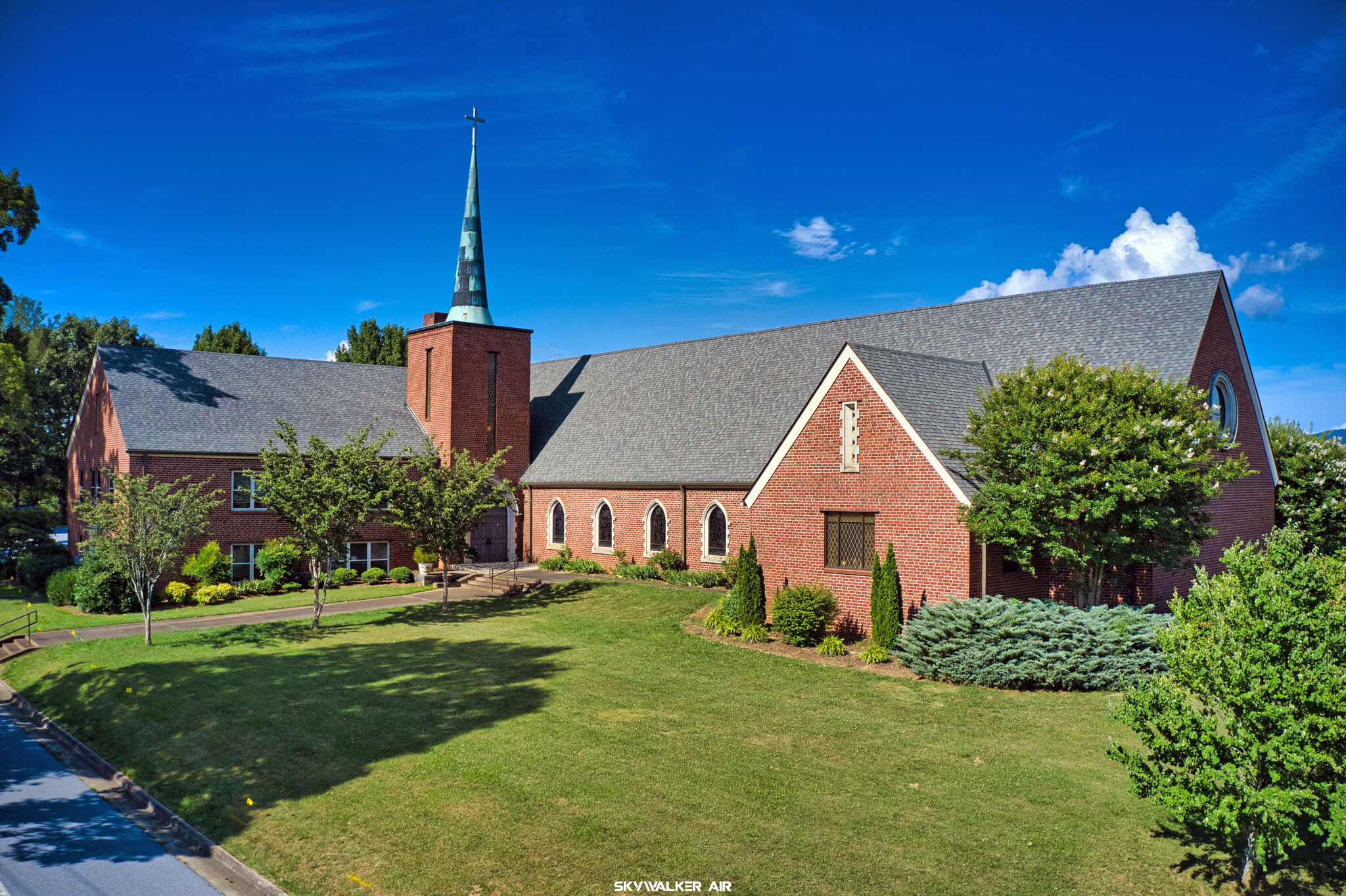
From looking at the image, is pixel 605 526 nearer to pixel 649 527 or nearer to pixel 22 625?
pixel 649 527

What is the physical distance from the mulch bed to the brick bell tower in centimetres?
1629

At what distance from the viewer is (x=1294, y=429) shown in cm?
3027

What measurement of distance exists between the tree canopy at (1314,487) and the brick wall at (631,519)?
18139mm

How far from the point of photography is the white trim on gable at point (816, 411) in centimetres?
1969

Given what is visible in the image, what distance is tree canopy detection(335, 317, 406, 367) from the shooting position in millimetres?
65750

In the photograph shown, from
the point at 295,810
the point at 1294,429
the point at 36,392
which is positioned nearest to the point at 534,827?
the point at 295,810

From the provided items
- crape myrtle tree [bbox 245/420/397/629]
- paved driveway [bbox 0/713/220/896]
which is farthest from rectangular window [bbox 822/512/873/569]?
paved driveway [bbox 0/713/220/896]

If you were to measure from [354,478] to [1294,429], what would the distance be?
3101 centimetres

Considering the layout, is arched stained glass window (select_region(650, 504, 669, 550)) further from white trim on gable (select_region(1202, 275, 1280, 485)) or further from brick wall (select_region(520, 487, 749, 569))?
white trim on gable (select_region(1202, 275, 1280, 485))

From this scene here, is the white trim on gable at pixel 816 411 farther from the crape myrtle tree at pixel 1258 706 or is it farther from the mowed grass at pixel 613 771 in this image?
the crape myrtle tree at pixel 1258 706

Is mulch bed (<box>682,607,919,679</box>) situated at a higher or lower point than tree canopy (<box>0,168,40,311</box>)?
lower

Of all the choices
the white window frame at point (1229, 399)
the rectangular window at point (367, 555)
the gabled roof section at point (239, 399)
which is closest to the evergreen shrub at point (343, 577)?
the rectangular window at point (367, 555)

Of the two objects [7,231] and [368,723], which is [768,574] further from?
[7,231]

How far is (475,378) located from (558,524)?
23.6 ft
